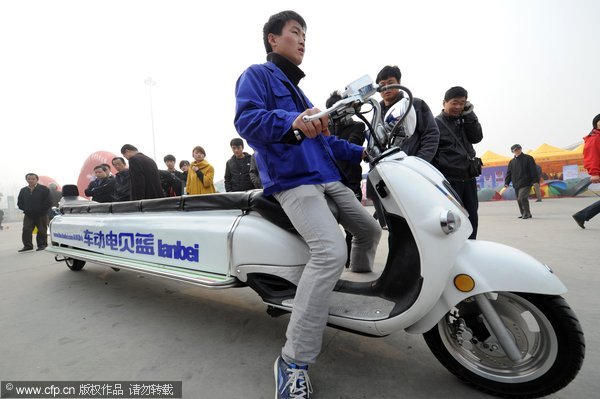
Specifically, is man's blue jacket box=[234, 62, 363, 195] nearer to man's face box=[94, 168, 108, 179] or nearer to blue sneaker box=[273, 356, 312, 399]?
blue sneaker box=[273, 356, 312, 399]

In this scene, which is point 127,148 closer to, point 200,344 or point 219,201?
point 219,201

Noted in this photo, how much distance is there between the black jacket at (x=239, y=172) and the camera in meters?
4.85

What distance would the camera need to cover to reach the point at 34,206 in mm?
6266

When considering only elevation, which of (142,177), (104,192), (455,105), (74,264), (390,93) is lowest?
(74,264)

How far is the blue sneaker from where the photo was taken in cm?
118

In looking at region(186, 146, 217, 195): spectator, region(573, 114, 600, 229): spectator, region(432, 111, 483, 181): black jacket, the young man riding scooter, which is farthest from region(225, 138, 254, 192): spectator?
region(573, 114, 600, 229): spectator

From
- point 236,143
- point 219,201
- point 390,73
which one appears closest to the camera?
point 219,201

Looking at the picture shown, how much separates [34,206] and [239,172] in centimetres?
500

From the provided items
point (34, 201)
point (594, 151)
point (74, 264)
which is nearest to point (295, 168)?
point (74, 264)

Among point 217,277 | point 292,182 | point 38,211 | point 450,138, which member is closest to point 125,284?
point 217,277

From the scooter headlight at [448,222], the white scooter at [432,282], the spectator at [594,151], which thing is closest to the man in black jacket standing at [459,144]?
the white scooter at [432,282]

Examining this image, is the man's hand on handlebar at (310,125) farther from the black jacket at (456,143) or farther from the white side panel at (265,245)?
the black jacket at (456,143)

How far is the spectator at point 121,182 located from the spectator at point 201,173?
1104mm

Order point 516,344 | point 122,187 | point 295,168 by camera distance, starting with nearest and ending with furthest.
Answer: point 516,344, point 295,168, point 122,187
